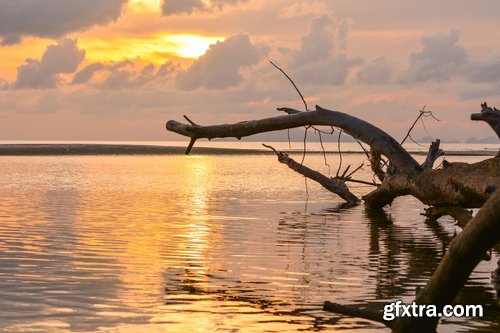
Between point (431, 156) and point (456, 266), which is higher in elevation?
point (431, 156)

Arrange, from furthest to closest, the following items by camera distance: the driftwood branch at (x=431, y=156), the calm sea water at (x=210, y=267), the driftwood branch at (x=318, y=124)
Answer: the driftwood branch at (x=431, y=156)
the driftwood branch at (x=318, y=124)
the calm sea water at (x=210, y=267)

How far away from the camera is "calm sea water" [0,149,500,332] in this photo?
10.3m

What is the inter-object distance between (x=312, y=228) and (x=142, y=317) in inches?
493

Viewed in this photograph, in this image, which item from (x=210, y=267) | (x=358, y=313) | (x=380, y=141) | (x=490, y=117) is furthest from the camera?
(x=380, y=141)

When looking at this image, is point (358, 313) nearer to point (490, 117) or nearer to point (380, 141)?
point (490, 117)

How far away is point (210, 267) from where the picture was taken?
14711mm

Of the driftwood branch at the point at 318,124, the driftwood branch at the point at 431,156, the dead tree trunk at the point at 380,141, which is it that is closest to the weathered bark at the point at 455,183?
the dead tree trunk at the point at 380,141

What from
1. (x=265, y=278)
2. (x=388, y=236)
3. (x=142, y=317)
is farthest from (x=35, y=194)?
(x=142, y=317)

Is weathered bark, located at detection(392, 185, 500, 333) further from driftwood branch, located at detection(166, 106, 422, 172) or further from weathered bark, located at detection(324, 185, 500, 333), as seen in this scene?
driftwood branch, located at detection(166, 106, 422, 172)

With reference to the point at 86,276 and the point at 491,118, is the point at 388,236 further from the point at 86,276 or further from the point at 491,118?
the point at 86,276

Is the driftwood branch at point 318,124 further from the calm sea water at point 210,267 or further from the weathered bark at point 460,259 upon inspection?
the weathered bark at point 460,259

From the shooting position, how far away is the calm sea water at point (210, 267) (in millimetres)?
10305

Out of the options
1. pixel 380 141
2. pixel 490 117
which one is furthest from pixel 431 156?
pixel 490 117

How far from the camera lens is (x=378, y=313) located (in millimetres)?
8500
